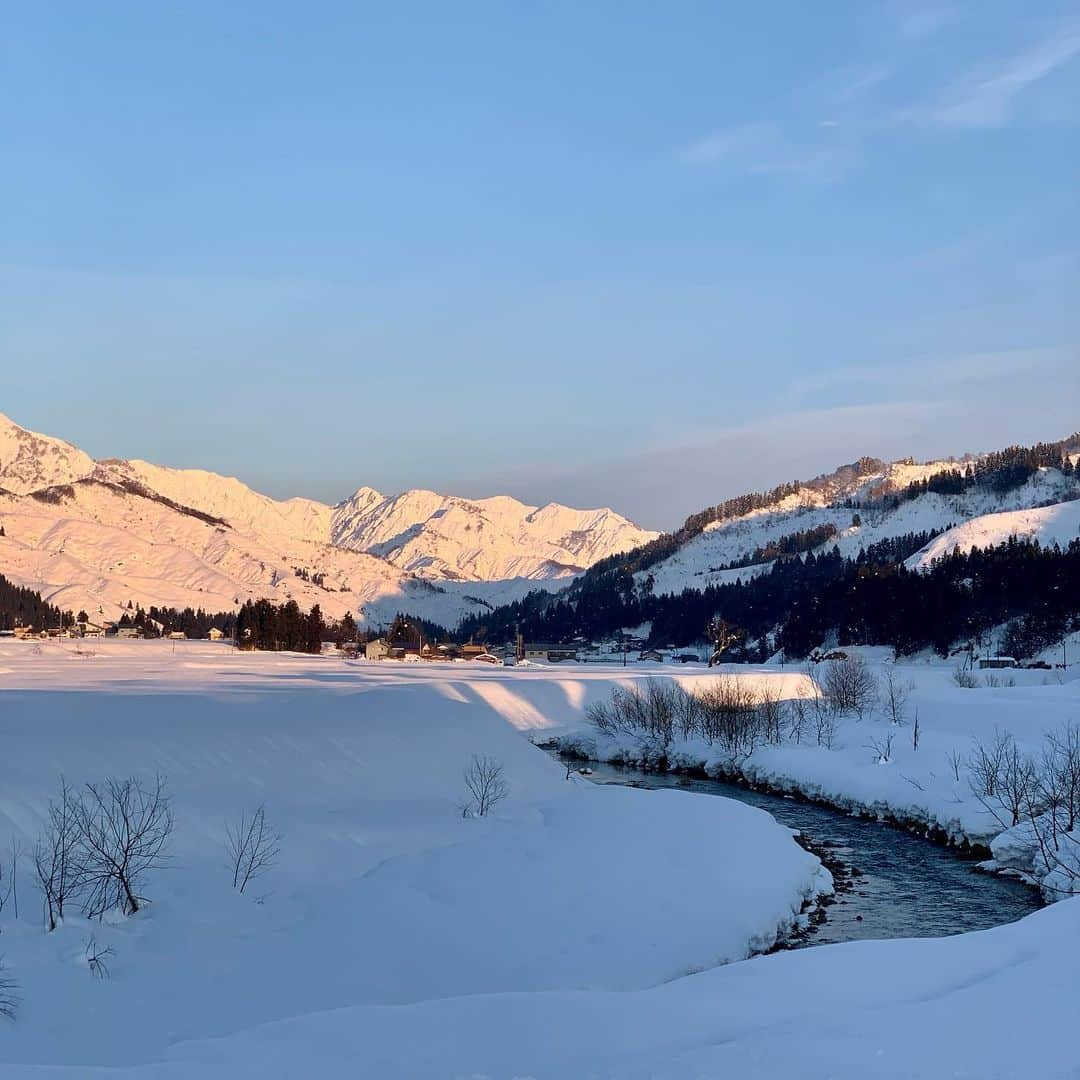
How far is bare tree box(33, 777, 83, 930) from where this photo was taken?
2225cm

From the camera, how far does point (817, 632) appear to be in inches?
6358

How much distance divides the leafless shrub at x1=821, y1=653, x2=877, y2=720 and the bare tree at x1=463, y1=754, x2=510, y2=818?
4152 cm

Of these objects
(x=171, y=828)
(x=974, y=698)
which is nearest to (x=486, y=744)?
(x=171, y=828)

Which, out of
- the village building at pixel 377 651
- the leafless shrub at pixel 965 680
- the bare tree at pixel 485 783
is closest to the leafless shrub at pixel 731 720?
the bare tree at pixel 485 783

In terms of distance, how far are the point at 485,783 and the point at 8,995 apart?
77.7 feet

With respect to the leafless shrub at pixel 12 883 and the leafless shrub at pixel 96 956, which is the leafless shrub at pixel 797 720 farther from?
the leafless shrub at pixel 96 956

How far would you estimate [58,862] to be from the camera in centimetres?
2386

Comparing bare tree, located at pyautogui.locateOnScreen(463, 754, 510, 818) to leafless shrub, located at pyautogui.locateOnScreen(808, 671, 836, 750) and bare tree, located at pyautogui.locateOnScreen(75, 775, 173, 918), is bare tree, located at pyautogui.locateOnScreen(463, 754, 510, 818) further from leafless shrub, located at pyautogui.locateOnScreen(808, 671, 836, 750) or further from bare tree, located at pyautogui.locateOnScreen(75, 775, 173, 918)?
leafless shrub, located at pyautogui.locateOnScreen(808, 671, 836, 750)

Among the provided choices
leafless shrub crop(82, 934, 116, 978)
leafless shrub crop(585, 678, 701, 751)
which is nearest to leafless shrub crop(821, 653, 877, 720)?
leafless shrub crop(585, 678, 701, 751)

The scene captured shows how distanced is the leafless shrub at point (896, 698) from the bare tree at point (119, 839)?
5586 centimetres

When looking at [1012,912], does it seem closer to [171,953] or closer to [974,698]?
[171,953]

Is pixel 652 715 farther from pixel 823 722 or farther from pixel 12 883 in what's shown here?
pixel 12 883

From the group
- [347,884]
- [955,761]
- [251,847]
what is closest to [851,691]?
[955,761]

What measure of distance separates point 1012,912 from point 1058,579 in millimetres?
122464
